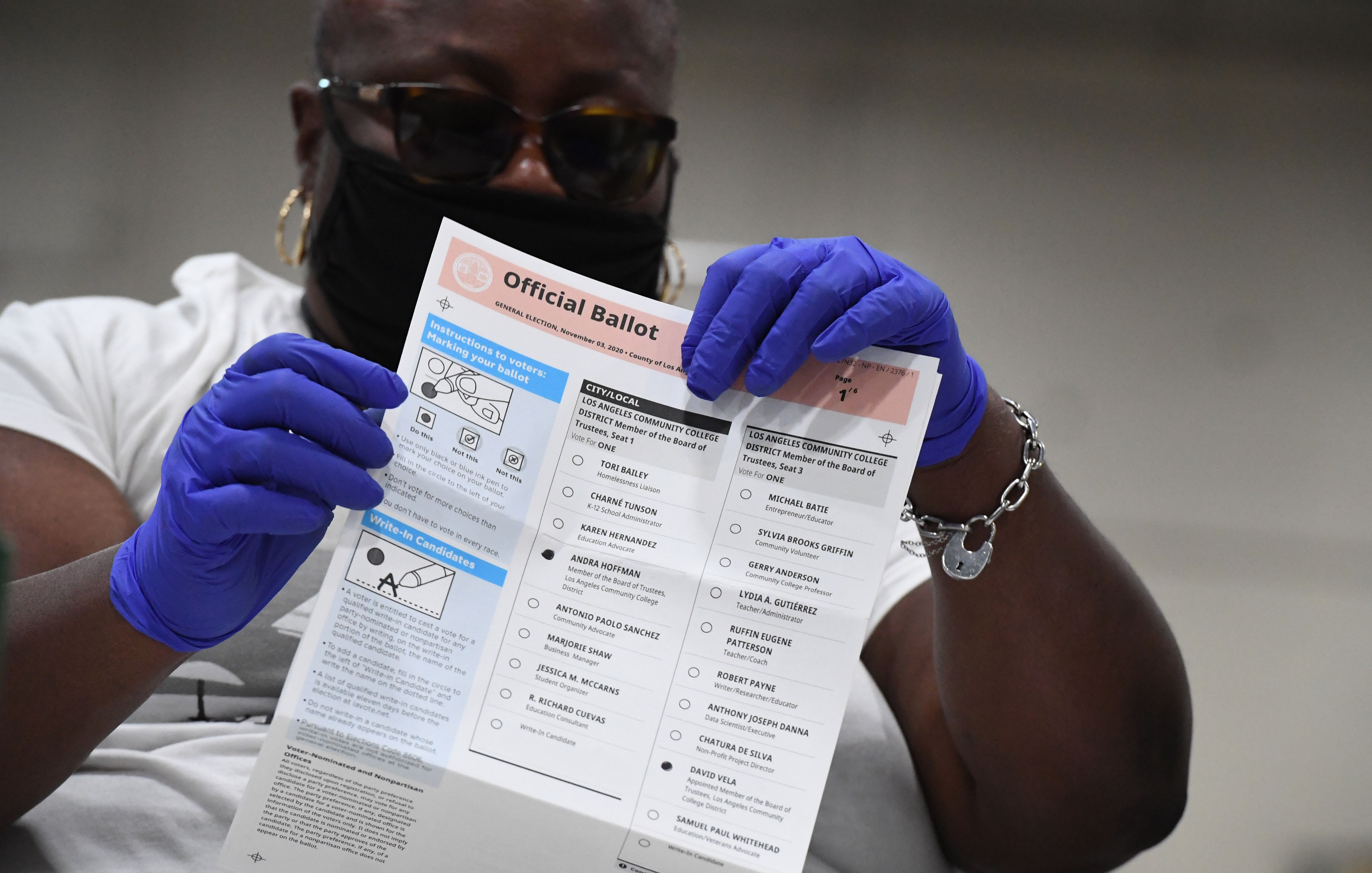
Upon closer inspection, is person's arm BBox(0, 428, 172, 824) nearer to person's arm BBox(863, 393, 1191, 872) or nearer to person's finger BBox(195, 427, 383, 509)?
person's finger BBox(195, 427, 383, 509)

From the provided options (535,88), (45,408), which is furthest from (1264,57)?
(45,408)

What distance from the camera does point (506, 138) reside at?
3.76 feet

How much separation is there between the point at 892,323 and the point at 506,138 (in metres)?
0.67

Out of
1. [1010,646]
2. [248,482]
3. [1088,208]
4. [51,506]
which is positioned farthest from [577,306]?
[1088,208]

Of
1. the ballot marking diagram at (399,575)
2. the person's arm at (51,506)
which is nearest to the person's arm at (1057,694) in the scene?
the ballot marking diagram at (399,575)

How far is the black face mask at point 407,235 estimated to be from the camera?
113cm

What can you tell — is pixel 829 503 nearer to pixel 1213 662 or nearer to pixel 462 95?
pixel 462 95

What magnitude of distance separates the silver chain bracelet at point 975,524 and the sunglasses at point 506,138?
0.62m

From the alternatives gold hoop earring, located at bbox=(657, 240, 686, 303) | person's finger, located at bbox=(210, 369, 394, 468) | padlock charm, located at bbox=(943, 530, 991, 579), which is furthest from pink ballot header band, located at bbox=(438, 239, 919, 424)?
gold hoop earring, located at bbox=(657, 240, 686, 303)

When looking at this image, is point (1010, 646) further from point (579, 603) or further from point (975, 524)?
point (579, 603)

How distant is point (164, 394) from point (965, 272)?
1672 mm

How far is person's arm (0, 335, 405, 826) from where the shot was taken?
65 centimetres

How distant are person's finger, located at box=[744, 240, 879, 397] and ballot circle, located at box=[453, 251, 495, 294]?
0.67ft

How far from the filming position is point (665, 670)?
0.64 meters
